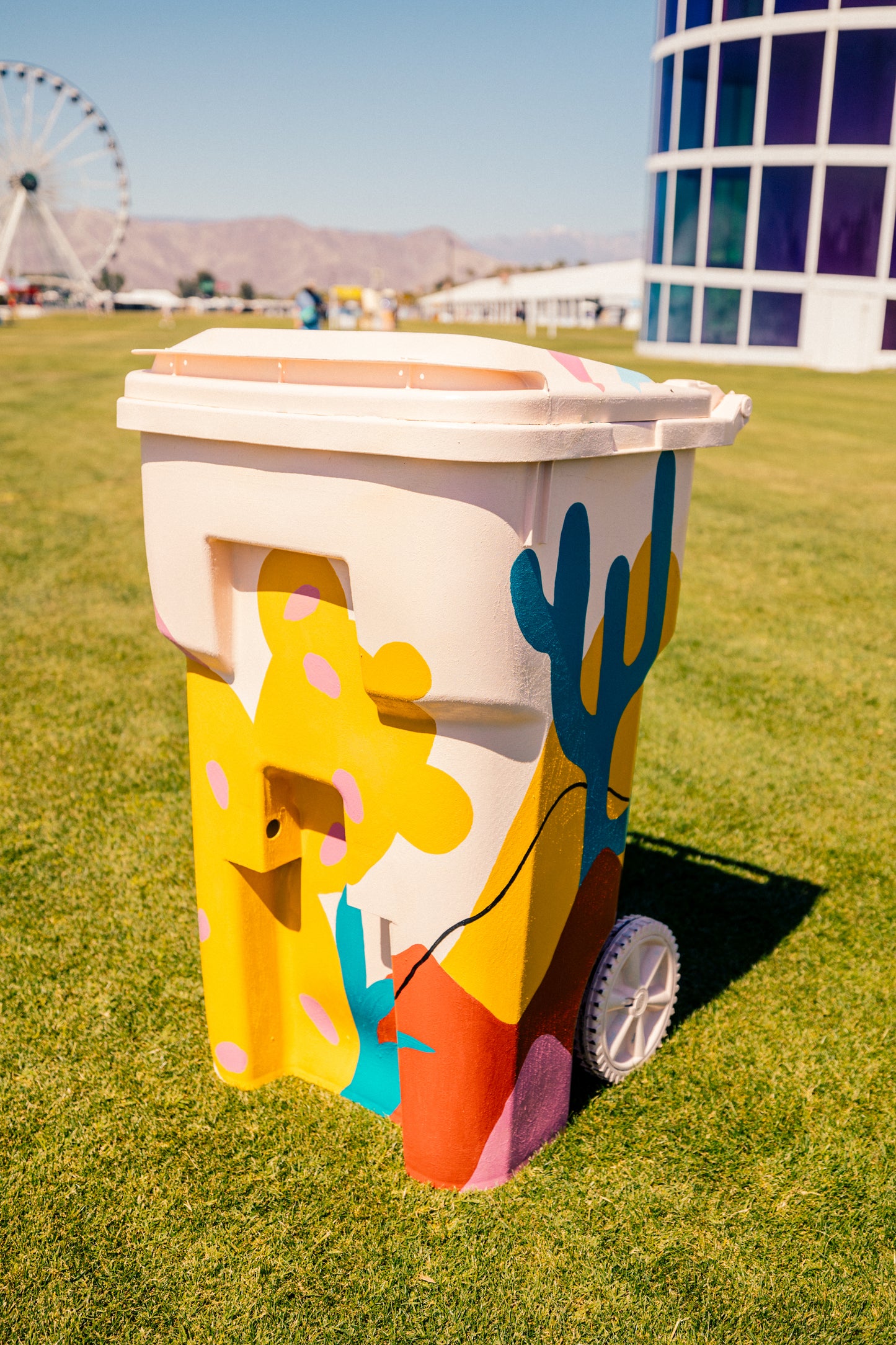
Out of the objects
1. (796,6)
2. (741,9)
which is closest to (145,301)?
(741,9)

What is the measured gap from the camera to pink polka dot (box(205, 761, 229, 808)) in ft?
6.56

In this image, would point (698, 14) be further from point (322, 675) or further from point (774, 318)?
point (322, 675)

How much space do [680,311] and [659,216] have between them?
3122 millimetres

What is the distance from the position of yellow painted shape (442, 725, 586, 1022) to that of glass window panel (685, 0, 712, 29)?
32498mm

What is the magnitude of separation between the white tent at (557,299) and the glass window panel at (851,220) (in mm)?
22147

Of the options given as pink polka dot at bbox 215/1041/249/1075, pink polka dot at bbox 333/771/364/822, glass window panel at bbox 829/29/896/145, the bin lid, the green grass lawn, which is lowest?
the green grass lawn

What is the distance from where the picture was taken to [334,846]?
1.99 meters

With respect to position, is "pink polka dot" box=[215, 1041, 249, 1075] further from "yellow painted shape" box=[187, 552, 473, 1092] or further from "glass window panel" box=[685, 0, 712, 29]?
"glass window panel" box=[685, 0, 712, 29]

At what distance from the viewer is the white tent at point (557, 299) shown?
57.3 meters

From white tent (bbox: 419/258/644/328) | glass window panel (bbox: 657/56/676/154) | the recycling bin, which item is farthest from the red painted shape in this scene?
white tent (bbox: 419/258/644/328)

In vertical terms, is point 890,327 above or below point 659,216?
below

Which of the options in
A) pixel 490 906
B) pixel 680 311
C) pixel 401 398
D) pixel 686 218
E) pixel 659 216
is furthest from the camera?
pixel 659 216

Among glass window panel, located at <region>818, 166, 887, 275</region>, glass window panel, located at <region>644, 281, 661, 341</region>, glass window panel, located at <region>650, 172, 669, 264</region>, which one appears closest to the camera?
glass window panel, located at <region>818, 166, 887, 275</region>

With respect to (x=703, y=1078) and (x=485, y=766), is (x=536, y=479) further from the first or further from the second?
(x=703, y=1078)
